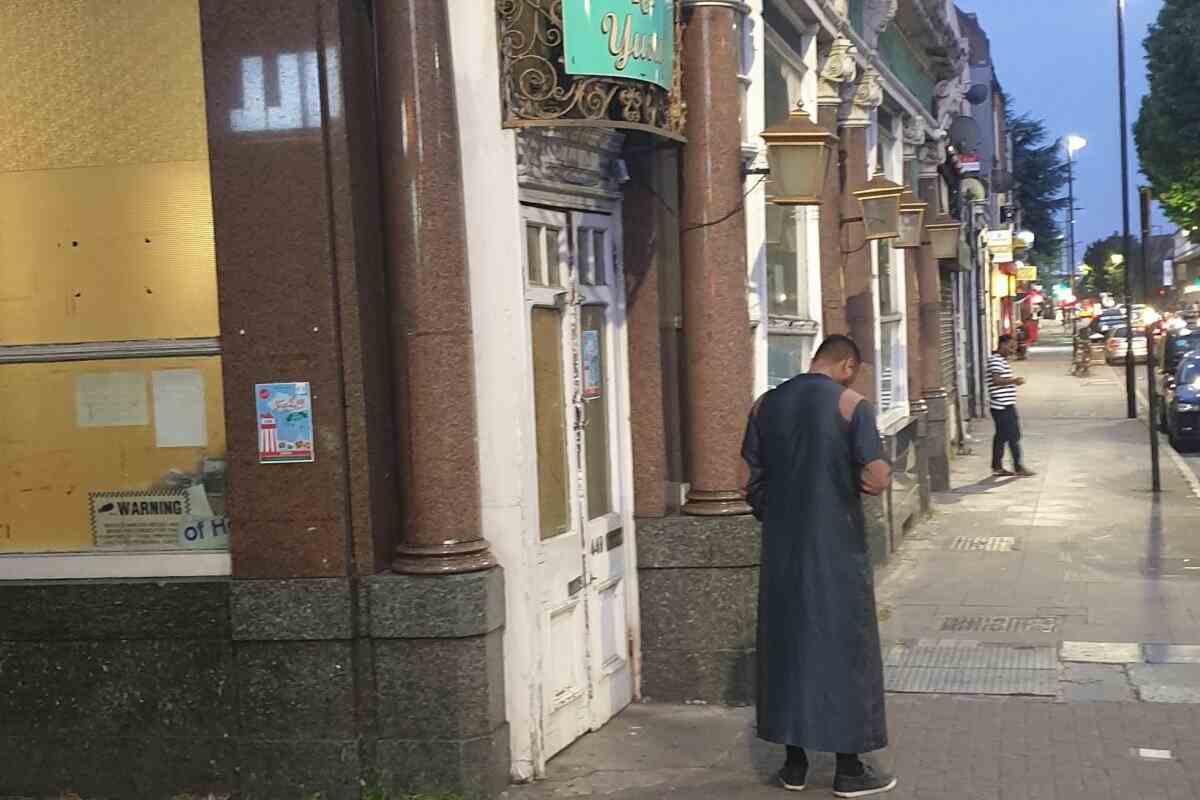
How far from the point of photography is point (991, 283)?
43625mm

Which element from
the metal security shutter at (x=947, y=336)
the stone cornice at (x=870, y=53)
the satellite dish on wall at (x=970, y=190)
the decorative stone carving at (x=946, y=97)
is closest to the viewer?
the stone cornice at (x=870, y=53)

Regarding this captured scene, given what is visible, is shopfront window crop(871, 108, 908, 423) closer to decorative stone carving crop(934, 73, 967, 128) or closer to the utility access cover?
decorative stone carving crop(934, 73, 967, 128)

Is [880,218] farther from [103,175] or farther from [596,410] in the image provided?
[103,175]

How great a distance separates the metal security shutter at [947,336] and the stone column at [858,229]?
17.6 ft

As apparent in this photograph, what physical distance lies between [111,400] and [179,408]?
1.07ft

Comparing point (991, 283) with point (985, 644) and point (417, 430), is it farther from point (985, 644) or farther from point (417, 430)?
point (417, 430)

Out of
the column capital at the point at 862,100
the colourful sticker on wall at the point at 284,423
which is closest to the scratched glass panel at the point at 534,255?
the colourful sticker on wall at the point at 284,423

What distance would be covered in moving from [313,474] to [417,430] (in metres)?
0.47

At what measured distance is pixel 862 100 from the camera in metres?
13.4

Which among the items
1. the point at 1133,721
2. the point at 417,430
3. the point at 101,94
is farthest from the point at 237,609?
the point at 1133,721

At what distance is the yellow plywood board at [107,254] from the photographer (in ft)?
21.9

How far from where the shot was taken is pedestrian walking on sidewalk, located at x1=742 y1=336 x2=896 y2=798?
20.6 feet

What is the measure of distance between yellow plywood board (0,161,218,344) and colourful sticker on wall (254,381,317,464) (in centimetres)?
45

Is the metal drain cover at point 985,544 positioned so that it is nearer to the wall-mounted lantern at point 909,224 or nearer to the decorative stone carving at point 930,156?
the wall-mounted lantern at point 909,224
